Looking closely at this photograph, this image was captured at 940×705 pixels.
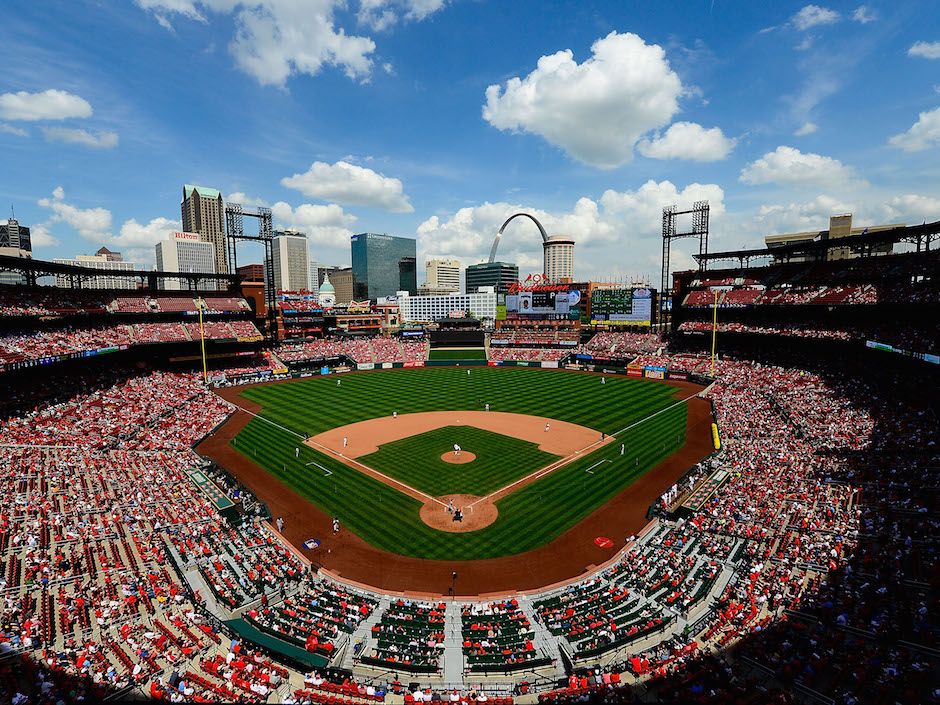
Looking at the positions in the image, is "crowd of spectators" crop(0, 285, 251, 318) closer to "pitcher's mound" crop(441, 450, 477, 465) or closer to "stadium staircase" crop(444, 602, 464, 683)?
"pitcher's mound" crop(441, 450, 477, 465)

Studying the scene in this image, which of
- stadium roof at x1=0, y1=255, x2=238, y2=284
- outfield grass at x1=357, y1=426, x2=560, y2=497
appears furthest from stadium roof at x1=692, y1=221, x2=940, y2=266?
stadium roof at x1=0, y1=255, x2=238, y2=284

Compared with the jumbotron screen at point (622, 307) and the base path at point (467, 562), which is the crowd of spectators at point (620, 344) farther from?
the base path at point (467, 562)

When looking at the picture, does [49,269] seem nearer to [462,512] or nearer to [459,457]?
[459,457]

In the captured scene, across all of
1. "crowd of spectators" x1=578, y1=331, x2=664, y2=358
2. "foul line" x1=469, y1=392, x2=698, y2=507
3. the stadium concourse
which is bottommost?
"foul line" x1=469, y1=392, x2=698, y2=507

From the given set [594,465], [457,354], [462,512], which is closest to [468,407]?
[594,465]

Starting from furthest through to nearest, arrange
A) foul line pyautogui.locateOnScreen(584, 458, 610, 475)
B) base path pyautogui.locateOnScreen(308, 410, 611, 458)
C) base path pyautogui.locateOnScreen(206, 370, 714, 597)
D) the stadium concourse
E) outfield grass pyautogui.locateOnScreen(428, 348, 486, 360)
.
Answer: outfield grass pyautogui.locateOnScreen(428, 348, 486, 360) → base path pyautogui.locateOnScreen(308, 410, 611, 458) → foul line pyautogui.locateOnScreen(584, 458, 610, 475) → base path pyautogui.locateOnScreen(206, 370, 714, 597) → the stadium concourse

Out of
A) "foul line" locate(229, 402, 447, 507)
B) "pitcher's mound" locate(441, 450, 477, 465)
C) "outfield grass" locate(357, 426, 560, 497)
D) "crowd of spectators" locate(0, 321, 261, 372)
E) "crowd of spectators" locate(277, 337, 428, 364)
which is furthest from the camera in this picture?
"crowd of spectators" locate(277, 337, 428, 364)
